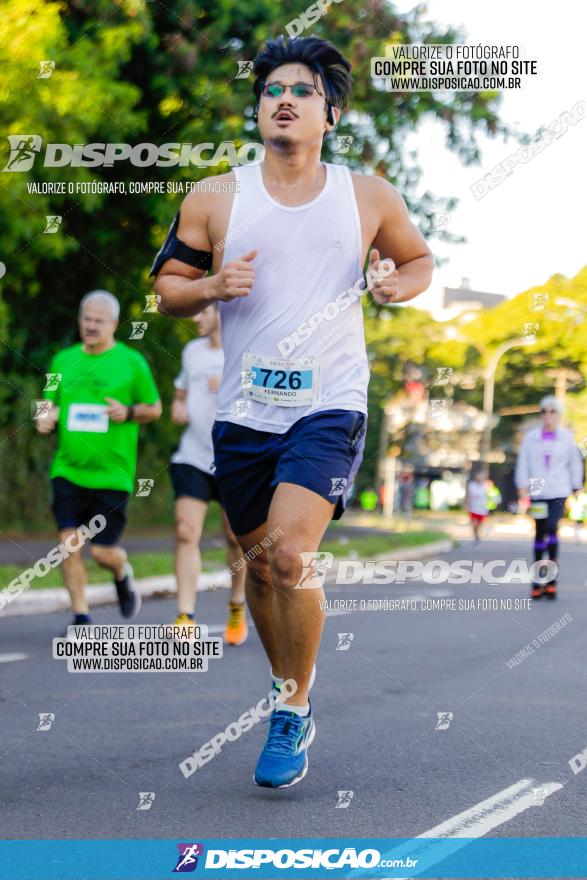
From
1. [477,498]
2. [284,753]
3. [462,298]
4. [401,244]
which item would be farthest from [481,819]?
[462,298]

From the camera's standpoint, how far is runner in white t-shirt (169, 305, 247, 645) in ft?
25.2

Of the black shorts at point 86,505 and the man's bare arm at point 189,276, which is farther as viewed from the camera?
the black shorts at point 86,505

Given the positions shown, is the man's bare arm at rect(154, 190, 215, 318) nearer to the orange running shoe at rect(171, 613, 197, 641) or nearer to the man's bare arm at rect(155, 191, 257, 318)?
the man's bare arm at rect(155, 191, 257, 318)

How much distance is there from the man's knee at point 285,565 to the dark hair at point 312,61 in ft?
4.84

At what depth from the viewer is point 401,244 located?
457 centimetres

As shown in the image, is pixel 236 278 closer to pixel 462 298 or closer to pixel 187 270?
pixel 187 270

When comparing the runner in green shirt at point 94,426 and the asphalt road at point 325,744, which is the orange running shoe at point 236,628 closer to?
the asphalt road at point 325,744

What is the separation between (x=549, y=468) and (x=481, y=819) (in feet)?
27.4

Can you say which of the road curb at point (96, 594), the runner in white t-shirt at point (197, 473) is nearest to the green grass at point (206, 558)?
the road curb at point (96, 594)

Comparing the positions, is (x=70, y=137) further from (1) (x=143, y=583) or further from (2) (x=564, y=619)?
(2) (x=564, y=619)

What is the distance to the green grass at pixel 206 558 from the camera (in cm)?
1155

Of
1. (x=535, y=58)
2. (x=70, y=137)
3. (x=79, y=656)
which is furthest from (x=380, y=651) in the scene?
(x=70, y=137)

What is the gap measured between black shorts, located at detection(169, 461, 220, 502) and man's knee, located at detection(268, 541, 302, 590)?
3539mm

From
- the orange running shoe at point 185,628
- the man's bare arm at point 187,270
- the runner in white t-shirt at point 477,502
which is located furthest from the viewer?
the runner in white t-shirt at point 477,502
